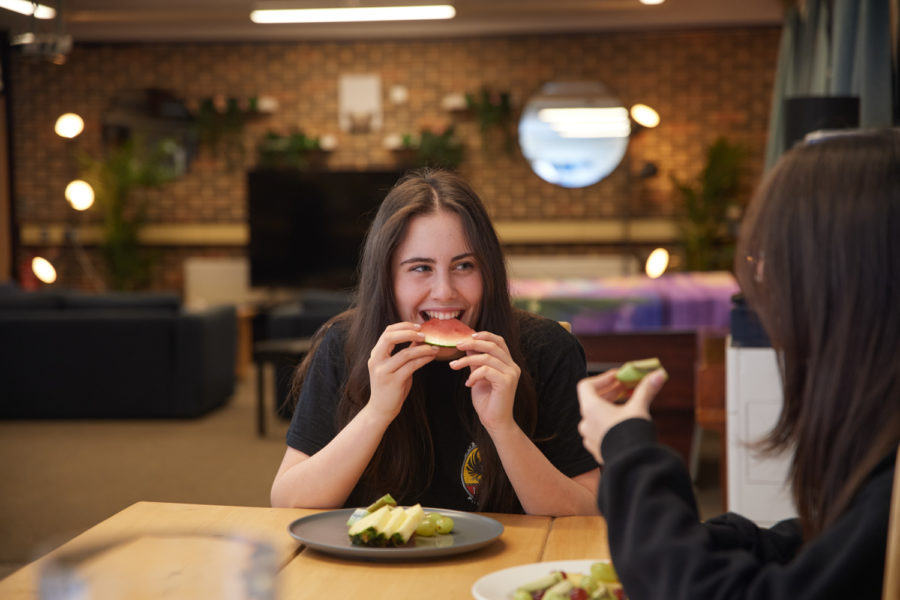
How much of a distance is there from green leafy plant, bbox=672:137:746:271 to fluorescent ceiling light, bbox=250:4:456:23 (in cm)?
318

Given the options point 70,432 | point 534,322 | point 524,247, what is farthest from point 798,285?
point 524,247

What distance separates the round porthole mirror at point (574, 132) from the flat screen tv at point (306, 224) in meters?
1.64

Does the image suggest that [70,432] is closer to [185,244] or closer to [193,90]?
[185,244]

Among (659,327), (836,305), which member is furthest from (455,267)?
(659,327)

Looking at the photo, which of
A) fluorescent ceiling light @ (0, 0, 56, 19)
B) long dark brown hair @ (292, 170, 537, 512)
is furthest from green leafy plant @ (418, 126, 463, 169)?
long dark brown hair @ (292, 170, 537, 512)

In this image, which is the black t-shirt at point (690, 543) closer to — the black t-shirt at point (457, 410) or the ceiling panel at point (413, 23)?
the black t-shirt at point (457, 410)

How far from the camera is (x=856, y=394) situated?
1020mm

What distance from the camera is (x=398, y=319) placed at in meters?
2.05

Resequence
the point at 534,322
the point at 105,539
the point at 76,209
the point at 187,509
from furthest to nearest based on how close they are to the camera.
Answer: the point at 76,209
the point at 534,322
the point at 187,509
the point at 105,539

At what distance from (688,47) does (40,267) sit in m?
7.66

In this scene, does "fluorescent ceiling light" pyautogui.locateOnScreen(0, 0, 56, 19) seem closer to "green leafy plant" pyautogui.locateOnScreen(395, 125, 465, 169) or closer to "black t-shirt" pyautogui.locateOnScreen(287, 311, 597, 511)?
"black t-shirt" pyautogui.locateOnScreen(287, 311, 597, 511)

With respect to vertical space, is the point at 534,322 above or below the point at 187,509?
above

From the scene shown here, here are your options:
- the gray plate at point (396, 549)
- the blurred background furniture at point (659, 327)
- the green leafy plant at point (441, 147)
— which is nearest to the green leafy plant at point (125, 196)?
the green leafy plant at point (441, 147)

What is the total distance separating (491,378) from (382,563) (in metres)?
0.45
